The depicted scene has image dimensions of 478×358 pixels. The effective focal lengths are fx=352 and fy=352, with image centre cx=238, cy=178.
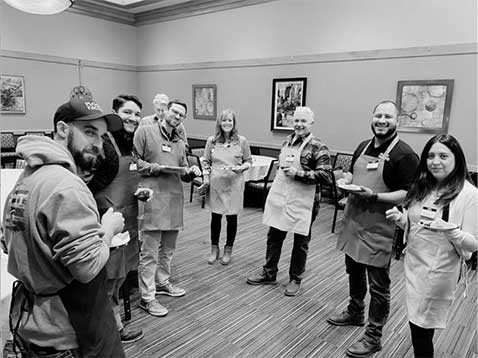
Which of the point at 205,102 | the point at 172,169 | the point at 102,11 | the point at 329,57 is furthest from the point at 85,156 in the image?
the point at 102,11

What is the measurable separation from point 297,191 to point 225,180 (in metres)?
0.79

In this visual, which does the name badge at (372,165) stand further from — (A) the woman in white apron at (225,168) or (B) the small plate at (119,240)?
(B) the small plate at (119,240)

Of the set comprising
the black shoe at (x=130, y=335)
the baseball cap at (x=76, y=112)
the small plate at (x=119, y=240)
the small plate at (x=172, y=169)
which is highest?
the baseball cap at (x=76, y=112)

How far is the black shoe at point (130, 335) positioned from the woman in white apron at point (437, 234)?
1703 millimetres

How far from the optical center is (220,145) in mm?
3439

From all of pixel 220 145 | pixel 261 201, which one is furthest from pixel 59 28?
pixel 220 145

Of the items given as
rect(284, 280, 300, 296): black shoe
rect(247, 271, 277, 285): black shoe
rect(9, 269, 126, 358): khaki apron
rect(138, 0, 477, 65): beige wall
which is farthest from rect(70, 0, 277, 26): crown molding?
rect(9, 269, 126, 358): khaki apron

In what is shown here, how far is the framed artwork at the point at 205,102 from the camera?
26.7 feet

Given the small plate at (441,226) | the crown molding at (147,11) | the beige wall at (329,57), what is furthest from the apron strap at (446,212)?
the crown molding at (147,11)

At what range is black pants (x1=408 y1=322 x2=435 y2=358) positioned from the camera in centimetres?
178

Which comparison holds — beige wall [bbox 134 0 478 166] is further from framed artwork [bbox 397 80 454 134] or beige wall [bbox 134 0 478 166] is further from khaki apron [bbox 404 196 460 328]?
khaki apron [bbox 404 196 460 328]

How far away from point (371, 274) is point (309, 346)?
2.13ft

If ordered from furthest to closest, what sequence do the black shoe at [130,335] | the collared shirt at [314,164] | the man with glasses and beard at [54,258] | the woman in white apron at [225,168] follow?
the woman in white apron at [225,168] < the collared shirt at [314,164] < the black shoe at [130,335] < the man with glasses and beard at [54,258]

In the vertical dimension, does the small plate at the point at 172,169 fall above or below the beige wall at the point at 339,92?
below
